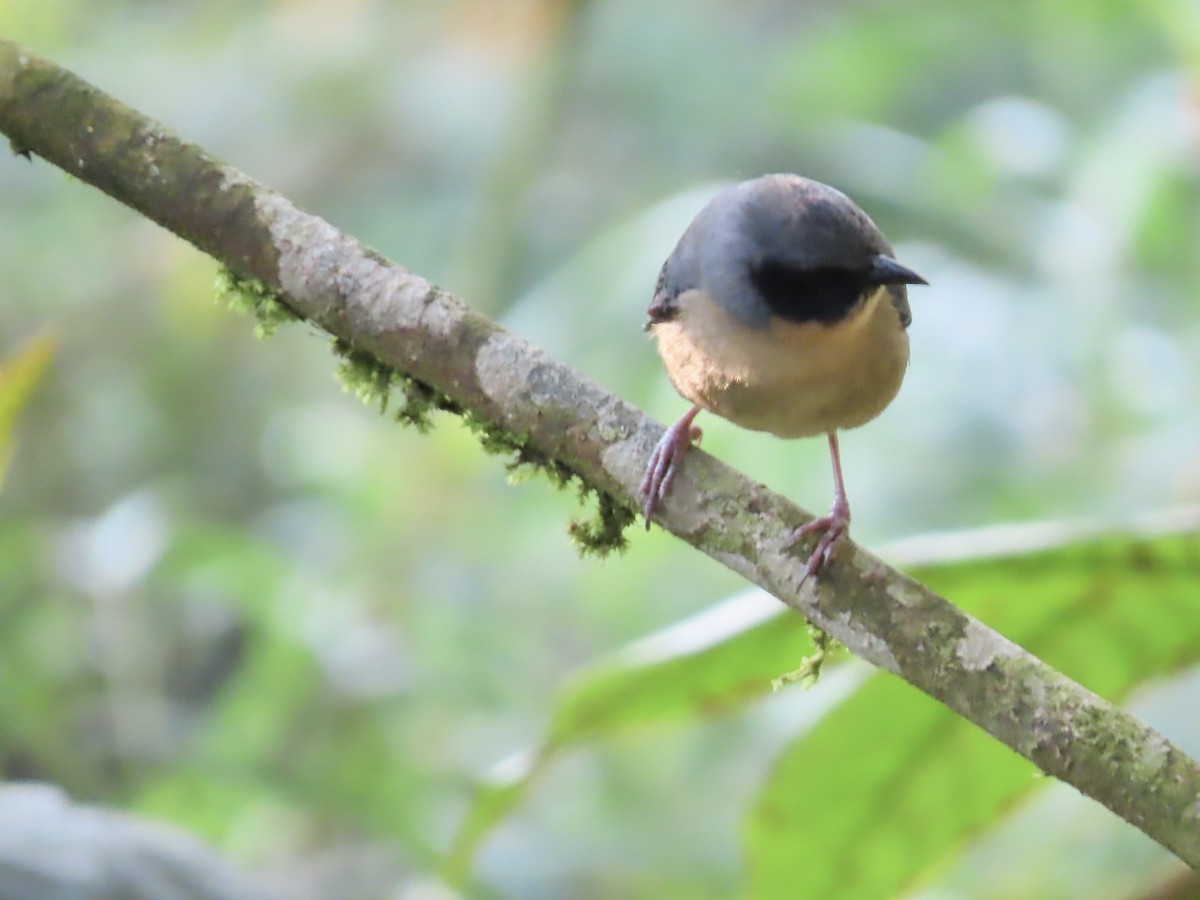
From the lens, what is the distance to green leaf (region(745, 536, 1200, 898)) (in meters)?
2.23

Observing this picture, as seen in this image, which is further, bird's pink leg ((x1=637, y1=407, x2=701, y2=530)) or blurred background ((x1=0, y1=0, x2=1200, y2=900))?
blurred background ((x1=0, y1=0, x2=1200, y2=900))

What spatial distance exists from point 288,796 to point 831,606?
2.07m

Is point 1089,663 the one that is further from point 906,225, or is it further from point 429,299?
point 906,225

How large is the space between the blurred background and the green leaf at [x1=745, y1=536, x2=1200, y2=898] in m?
0.21

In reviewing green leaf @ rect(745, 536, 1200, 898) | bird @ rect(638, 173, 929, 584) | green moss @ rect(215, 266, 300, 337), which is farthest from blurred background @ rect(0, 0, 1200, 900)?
green moss @ rect(215, 266, 300, 337)

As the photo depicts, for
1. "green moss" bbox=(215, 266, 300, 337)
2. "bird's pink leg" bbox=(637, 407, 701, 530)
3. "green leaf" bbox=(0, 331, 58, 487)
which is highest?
"green moss" bbox=(215, 266, 300, 337)

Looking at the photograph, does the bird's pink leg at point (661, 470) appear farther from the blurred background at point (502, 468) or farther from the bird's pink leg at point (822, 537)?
the blurred background at point (502, 468)

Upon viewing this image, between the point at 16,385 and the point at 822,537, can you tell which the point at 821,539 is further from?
the point at 16,385

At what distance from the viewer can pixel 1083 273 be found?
427 centimetres

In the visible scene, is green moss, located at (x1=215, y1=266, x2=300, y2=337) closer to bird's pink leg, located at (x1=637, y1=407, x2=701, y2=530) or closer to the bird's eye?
bird's pink leg, located at (x1=637, y1=407, x2=701, y2=530)

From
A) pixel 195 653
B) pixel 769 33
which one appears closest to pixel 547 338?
pixel 195 653

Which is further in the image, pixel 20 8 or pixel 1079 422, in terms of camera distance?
pixel 20 8

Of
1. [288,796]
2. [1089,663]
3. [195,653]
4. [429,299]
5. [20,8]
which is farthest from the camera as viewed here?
[20,8]

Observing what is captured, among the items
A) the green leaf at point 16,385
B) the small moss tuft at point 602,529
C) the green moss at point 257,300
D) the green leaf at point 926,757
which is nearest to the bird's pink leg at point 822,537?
the small moss tuft at point 602,529
